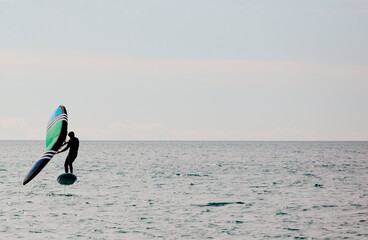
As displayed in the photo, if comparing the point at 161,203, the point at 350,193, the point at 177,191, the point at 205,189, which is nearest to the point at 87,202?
the point at 161,203

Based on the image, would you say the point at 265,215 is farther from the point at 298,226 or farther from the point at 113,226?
the point at 113,226

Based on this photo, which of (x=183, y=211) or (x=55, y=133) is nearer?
(x=55, y=133)

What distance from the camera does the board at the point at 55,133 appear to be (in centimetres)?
2944

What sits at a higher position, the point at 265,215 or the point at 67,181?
the point at 67,181

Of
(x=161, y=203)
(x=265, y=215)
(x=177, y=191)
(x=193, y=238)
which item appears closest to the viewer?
(x=193, y=238)

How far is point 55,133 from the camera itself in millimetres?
30219

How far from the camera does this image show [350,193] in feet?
175

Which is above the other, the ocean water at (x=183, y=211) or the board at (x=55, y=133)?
the board at (x=55, y=133)

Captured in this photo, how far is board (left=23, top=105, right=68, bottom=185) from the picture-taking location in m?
29.4

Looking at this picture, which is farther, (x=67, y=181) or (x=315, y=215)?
(x=315, y=215)

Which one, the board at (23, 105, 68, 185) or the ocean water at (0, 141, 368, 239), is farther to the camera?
the ocean water at (0, 141, 368, 239)

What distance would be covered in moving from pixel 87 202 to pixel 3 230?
13.1m

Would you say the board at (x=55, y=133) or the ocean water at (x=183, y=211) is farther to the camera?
the ocean water at (x=183, y=211)

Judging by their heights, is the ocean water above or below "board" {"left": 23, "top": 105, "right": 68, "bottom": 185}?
below
